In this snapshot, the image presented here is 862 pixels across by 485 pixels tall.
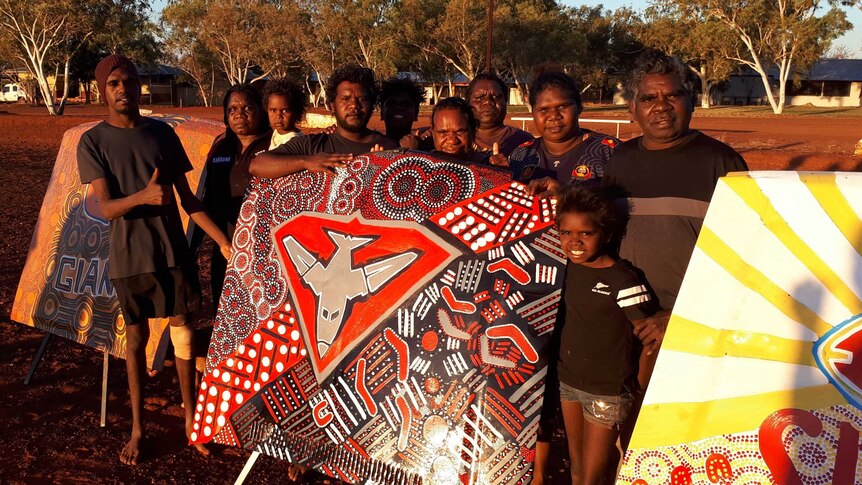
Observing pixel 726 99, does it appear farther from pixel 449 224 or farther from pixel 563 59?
pixel 449 224

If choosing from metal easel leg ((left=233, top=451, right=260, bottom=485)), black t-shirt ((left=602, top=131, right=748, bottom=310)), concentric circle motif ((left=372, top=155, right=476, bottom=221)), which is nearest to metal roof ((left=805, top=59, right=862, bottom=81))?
black t-shirt ((left=602, top=131, right=748, bottom=310))

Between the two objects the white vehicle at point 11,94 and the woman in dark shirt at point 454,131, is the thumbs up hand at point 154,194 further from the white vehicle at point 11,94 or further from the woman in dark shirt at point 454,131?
the white vehicle at point 11,94

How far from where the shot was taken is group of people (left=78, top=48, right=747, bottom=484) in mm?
2750

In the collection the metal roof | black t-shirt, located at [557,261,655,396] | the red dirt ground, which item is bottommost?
the red dirt ground

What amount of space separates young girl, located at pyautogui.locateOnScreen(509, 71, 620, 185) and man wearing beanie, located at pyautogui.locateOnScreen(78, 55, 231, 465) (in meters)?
1.88

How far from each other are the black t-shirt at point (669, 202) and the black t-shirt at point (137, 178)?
2610 millimetres

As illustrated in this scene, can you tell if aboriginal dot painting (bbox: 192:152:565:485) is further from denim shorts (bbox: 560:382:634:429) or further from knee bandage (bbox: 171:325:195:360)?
knee bandage (bbox: 171:325:195:360)

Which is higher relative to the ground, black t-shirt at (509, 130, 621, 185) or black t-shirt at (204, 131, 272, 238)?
black t-shirt at (509, 130, 621, 185)

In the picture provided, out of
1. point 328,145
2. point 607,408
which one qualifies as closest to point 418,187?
point 328,145

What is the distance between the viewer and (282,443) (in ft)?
10.00

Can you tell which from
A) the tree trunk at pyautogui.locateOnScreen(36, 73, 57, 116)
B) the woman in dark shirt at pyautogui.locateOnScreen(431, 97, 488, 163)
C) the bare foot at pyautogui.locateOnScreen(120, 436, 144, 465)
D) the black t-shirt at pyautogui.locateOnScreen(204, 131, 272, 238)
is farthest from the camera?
the tree trunk at pyautogui.locateOnScreen(36, 73, 57, 116)

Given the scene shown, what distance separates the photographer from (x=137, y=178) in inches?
152

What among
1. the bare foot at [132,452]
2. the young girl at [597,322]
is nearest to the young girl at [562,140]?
the young girl at [597,322]

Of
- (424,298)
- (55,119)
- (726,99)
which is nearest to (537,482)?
(424,298)
